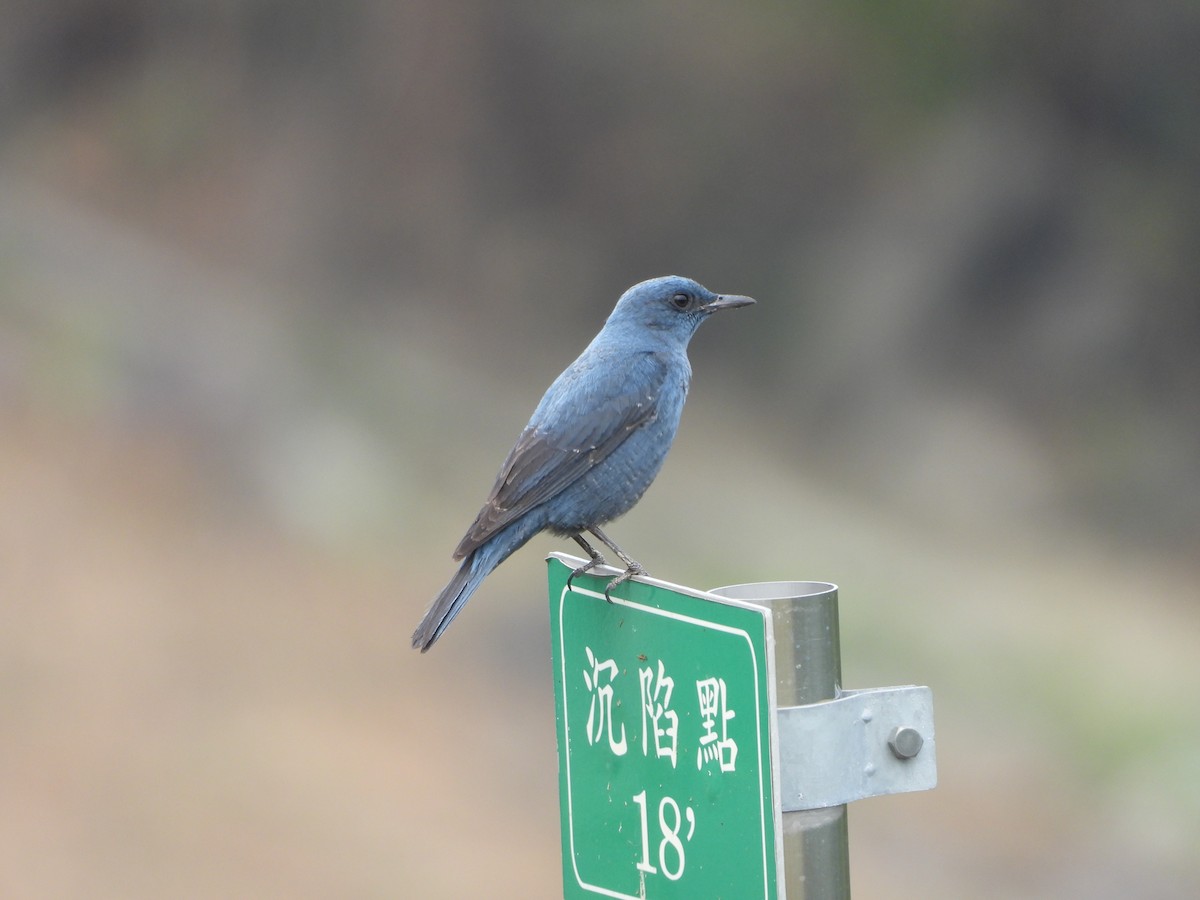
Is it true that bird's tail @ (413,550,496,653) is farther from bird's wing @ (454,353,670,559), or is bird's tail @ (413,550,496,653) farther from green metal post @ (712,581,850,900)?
green metal post @ (712,581,850,900)

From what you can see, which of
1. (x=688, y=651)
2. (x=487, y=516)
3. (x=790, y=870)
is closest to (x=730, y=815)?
(x=790, y=870)

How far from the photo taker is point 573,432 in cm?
399

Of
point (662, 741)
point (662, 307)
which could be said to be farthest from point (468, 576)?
point (662, 741)

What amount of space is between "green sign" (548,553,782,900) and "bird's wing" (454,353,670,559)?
1.23 metres

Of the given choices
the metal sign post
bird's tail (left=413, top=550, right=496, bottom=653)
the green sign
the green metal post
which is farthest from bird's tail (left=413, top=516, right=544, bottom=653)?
the green metal post

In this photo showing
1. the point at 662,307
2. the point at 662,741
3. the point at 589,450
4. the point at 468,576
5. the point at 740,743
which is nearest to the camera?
the point at 740,743

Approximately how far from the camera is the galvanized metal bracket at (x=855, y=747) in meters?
2.15

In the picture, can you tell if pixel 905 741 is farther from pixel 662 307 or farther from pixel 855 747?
pixel 662 307

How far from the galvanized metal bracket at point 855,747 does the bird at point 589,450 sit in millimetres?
1651

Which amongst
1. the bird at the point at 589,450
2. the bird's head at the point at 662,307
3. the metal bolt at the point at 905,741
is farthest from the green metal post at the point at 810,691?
the bird's head at the point at 662,307

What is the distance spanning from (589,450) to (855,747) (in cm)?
188

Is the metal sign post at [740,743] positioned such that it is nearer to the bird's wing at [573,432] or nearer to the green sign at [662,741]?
the green sign at [662,741]

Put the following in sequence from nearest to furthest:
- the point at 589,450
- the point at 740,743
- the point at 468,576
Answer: the point at 740,743 < the point at 468,576 < the point at 589,450

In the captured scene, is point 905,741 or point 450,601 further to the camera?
point 450,601
